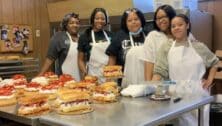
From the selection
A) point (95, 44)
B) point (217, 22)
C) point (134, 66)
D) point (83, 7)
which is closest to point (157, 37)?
point (134, 66)

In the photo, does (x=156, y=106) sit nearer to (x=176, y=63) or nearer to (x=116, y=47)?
(x=176, y=63)

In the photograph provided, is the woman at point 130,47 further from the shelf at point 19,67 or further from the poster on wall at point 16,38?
the poster on wall at point 16,38

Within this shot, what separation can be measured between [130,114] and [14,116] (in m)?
0.56

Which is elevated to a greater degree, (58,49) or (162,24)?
(162,24)

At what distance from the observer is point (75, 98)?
1.42 m

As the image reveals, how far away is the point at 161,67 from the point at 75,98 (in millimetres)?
818

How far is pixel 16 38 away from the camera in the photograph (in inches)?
151

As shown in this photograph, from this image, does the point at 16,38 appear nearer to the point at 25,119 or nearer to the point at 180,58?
the point at 180,58

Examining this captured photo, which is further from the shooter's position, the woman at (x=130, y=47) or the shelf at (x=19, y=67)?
the shelf at (x=19, y=67)

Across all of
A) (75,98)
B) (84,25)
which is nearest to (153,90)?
(75,98)

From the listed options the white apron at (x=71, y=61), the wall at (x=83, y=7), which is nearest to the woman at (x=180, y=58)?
the white apron at (x=71, y=61)

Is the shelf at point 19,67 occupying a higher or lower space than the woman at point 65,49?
lower

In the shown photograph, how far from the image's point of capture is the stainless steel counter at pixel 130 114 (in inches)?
48.3

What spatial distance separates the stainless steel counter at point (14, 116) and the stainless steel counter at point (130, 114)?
36 millimetres
